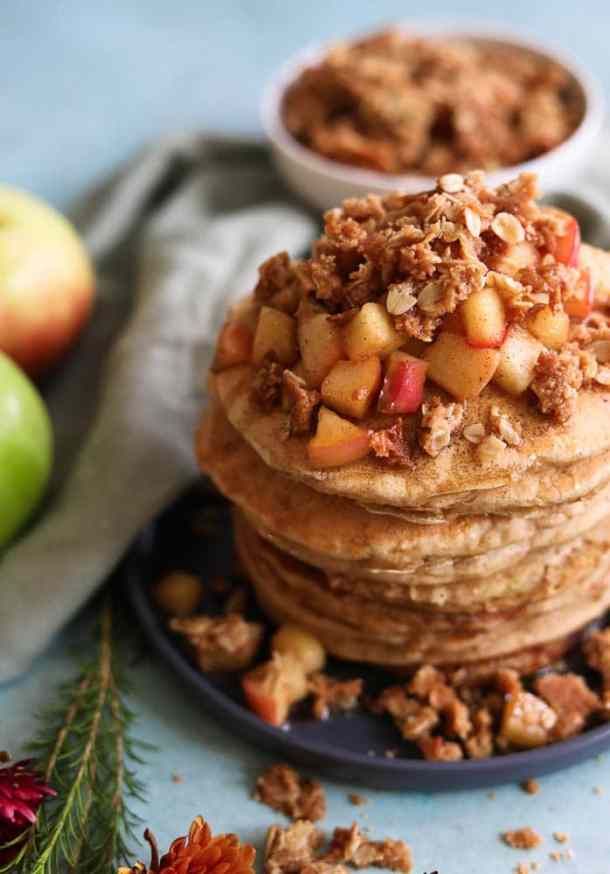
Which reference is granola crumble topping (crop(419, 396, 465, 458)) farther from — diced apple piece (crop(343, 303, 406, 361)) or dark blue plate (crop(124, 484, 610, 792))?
dark blue plate (crop(124, 484, 610, 792))

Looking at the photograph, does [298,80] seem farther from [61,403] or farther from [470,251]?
[470,251]

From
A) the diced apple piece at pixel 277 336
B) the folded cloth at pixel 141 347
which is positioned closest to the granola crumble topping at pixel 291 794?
the folded cloth at pixel 141 347

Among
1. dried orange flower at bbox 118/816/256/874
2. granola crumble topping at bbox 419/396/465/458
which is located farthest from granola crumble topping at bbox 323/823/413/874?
granola crumble topping at bbox 419/396/465/458

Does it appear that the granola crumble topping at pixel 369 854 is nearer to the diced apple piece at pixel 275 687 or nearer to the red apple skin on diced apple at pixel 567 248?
the diced apple piece at pixel 275 687

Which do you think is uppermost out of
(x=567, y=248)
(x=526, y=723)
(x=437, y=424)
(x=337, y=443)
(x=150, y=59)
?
(x=567, y=248)

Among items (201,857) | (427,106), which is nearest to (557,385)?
(201,857)

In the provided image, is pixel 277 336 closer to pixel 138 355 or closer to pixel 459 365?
pixel 459 365
